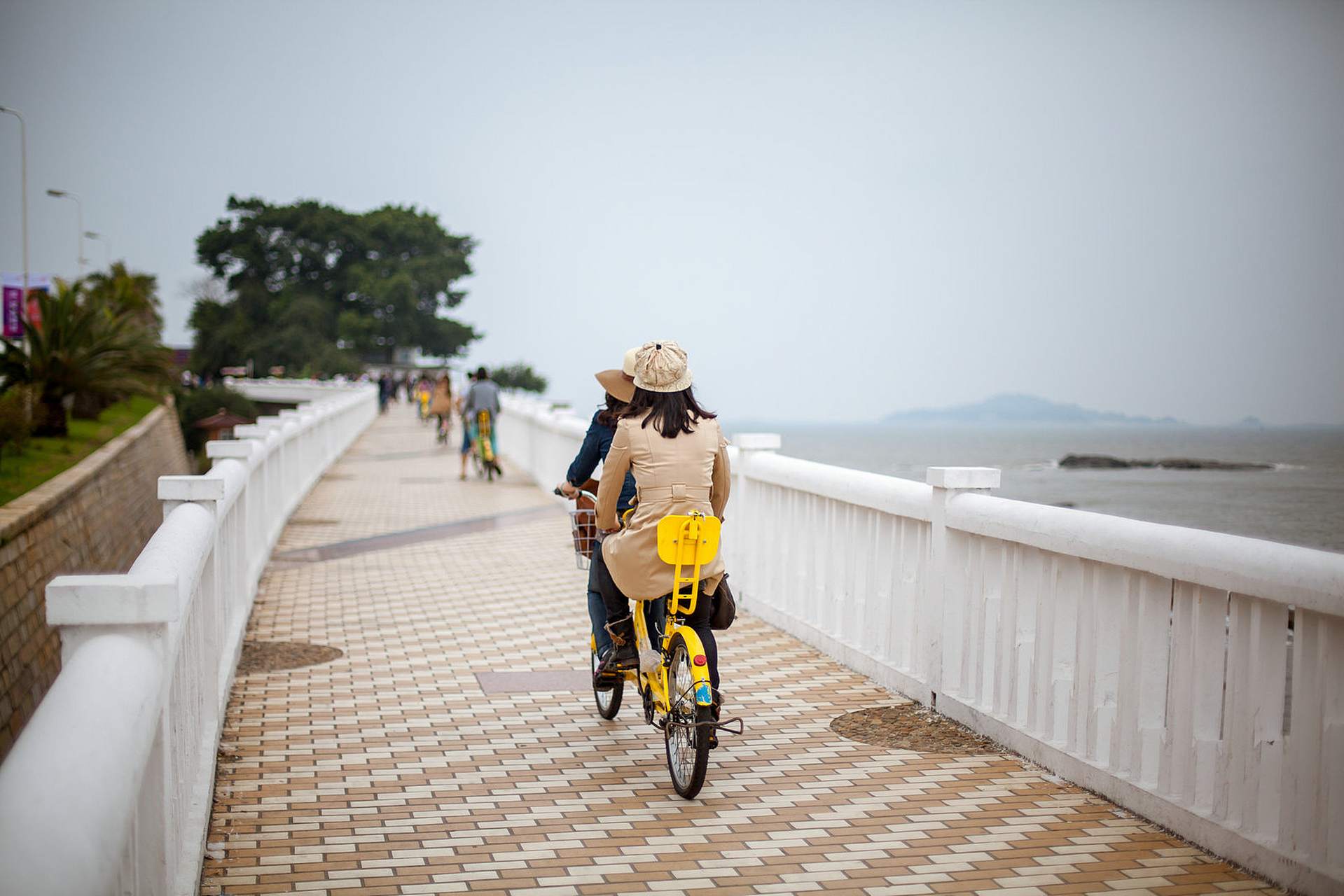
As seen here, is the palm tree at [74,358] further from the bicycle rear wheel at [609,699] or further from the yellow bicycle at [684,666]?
the yellow bicycle at [684,666]

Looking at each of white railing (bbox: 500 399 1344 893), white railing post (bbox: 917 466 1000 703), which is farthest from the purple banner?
white railing post (bbox: 917 466 1000 703)

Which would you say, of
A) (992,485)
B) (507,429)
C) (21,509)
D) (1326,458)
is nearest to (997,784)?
(992,485)

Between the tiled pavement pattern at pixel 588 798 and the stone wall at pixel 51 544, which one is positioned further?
the stone wall at pixel 51 544

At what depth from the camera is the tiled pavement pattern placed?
4086mm

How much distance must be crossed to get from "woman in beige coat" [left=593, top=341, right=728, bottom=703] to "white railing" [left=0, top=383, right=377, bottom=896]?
1694 mm

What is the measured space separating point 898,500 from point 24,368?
26.2 m

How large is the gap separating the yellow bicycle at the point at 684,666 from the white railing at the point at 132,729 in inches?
72.4

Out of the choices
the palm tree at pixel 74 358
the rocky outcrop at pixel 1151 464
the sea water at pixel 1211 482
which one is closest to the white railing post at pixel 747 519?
the sea water at pixel 1211 482

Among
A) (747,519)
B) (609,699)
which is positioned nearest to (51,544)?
(747,519)

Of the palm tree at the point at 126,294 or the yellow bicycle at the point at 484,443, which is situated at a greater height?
the palm tree at the point at 126,294

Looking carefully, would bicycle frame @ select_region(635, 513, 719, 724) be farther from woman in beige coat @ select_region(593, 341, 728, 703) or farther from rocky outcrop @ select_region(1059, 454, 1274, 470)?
rocky outcrop @ select_region(1059, 454, 1274, 470)

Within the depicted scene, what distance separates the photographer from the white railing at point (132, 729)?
181cm

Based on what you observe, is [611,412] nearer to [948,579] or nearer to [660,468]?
[660,468]

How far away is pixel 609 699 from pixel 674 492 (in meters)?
1.64
